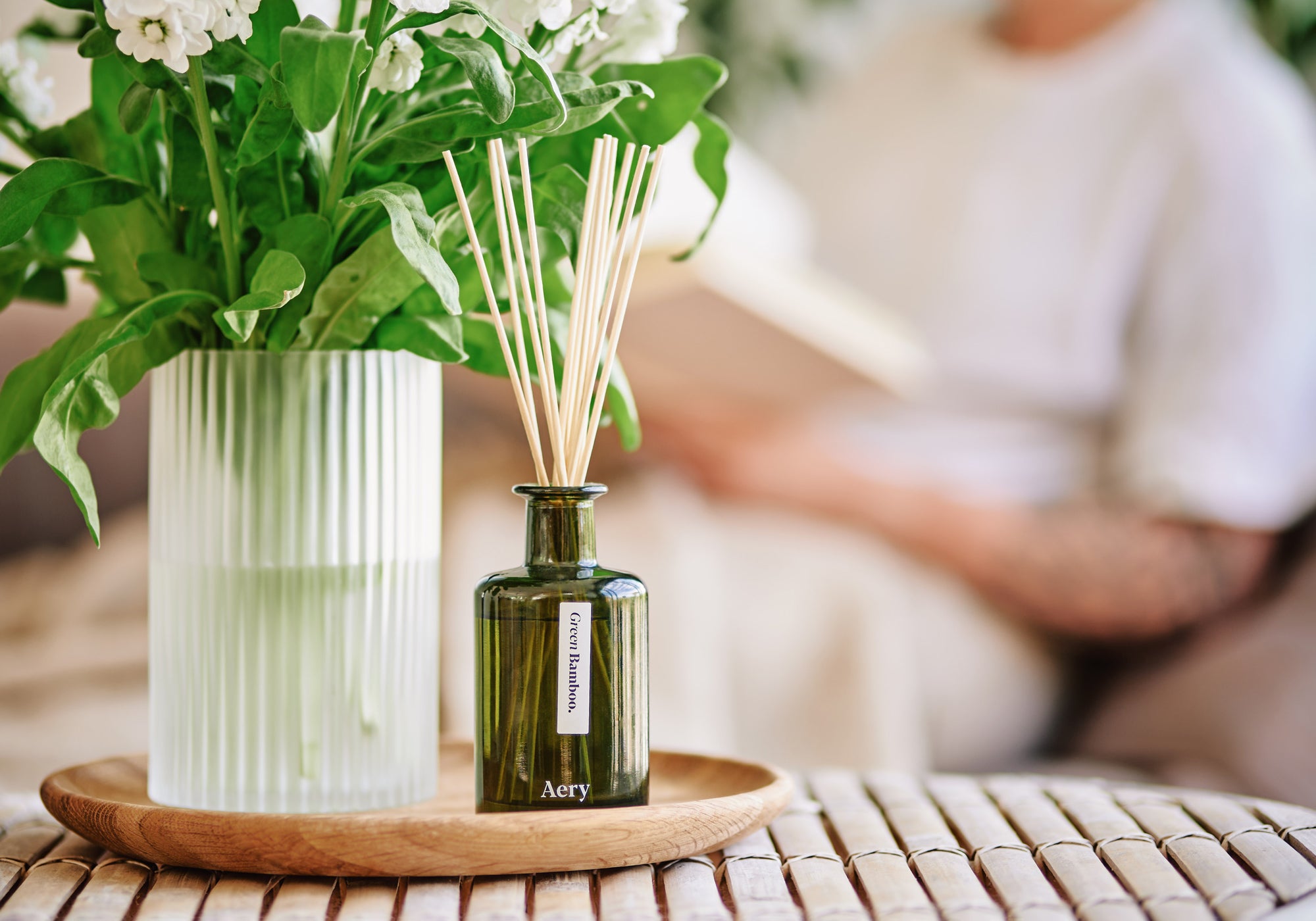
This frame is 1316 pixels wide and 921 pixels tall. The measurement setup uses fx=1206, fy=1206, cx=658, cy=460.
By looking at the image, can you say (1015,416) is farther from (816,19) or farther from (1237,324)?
(816,19)

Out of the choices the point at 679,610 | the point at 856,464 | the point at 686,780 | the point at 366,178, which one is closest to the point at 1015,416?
the point at 856,464

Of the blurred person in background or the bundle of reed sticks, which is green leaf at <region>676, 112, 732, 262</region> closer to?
the bundle of reed sticks

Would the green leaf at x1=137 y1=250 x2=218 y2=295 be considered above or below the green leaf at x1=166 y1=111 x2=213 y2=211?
below

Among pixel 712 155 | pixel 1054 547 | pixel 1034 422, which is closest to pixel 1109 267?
pixel 1034 422

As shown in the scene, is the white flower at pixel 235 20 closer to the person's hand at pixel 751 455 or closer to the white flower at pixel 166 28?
the white flower at pixel 166 28

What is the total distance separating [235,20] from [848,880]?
0.33m

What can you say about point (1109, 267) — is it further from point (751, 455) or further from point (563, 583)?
point (563, 583)

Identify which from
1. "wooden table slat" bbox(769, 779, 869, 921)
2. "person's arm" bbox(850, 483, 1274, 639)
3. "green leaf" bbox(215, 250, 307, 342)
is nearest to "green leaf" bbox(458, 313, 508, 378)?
"green leaf" bbox(215, 250, 307, 342)

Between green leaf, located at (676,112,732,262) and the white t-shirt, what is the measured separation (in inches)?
30.2

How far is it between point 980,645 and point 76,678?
29.7 inches

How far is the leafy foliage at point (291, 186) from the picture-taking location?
0.37m

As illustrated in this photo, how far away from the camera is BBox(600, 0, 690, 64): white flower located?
0.44 m

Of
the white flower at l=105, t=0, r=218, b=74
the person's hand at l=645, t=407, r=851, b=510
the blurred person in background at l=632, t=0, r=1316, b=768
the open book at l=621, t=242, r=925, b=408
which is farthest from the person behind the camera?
the person's hand at l=645, t=407, r=851, b=510

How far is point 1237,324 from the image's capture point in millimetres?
1106
